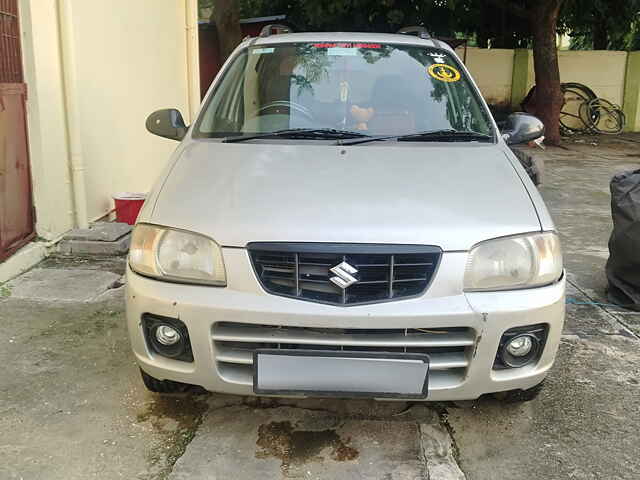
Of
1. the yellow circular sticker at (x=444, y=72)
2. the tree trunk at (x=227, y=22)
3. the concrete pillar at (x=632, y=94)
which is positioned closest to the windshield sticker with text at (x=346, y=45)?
the yellow circular sticker at (x=444, y=72)

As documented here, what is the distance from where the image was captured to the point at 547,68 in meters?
14.0

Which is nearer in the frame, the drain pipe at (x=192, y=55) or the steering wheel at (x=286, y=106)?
the steering wheel at (x=286, y=106)

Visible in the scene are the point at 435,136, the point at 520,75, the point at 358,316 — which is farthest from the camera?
the point at 520,75

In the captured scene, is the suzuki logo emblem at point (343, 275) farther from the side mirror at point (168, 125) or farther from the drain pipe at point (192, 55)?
the drain pipe at point (192, 55)

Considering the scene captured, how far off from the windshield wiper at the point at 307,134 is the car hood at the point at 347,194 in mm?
113

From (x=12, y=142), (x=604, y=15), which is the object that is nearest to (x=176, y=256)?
(x=12, y=142)

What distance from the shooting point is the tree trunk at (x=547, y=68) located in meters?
13.8

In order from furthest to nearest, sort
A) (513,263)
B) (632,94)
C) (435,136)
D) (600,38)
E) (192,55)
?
(600,38)
(632,94)
(192,55)
(435,136)
(513,263)

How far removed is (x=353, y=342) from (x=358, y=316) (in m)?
0.10

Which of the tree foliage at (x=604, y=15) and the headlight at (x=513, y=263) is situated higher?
the tree foliage at (x=604, y=15)

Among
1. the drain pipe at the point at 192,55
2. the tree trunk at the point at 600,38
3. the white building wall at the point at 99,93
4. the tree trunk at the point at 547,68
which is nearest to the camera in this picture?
the white building wall at the point at 99,93

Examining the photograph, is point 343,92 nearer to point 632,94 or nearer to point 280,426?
point 280,426

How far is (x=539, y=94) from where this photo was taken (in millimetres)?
14344

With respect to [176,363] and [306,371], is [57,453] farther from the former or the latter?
[306,371]
